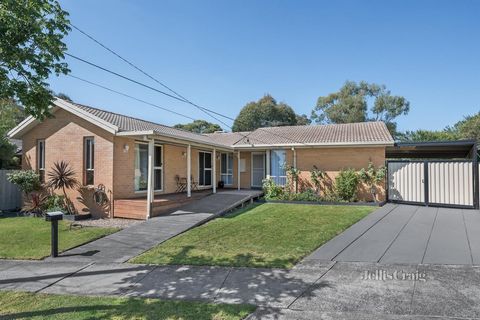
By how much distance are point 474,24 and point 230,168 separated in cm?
1386

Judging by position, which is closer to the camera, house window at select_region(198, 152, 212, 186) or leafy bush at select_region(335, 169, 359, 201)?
leafy bush at select_region(335, 169, 359, 201)

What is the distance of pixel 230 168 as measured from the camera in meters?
19.9

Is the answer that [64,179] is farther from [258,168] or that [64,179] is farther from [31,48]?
[258,168]

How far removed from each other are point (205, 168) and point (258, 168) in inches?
137

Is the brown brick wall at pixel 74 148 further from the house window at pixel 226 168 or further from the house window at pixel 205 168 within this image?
the house window at pixel 226 168

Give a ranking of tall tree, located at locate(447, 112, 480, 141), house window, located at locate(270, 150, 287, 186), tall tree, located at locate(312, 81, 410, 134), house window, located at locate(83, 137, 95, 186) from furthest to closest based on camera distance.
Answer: tall tree, located at locate(312, 81, 410, 134)
tall tree, located at locate(447, 112, 480, 141)
house window, located at locate(270, 150, 287, 186)
house window, located at locate(83, 137, 95, 186)

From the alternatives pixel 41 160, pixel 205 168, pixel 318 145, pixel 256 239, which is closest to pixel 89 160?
pixel 41 160

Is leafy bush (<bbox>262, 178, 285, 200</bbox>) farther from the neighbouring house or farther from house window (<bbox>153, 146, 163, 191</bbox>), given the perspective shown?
house window (<bbox>153, 146, 163, 191</bbox>)

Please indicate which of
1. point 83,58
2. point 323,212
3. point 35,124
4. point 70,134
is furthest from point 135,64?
point 323,212

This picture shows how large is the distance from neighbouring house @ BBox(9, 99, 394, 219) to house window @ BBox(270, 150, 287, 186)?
0.06 meters

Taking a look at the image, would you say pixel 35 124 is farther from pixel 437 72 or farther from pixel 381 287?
pixel 437 72

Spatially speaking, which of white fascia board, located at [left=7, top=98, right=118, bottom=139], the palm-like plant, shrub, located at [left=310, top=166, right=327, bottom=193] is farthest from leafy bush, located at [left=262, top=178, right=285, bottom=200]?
the palm-like plant

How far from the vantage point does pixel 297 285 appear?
511cm

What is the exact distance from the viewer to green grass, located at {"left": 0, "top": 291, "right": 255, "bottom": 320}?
4137 millimetres
